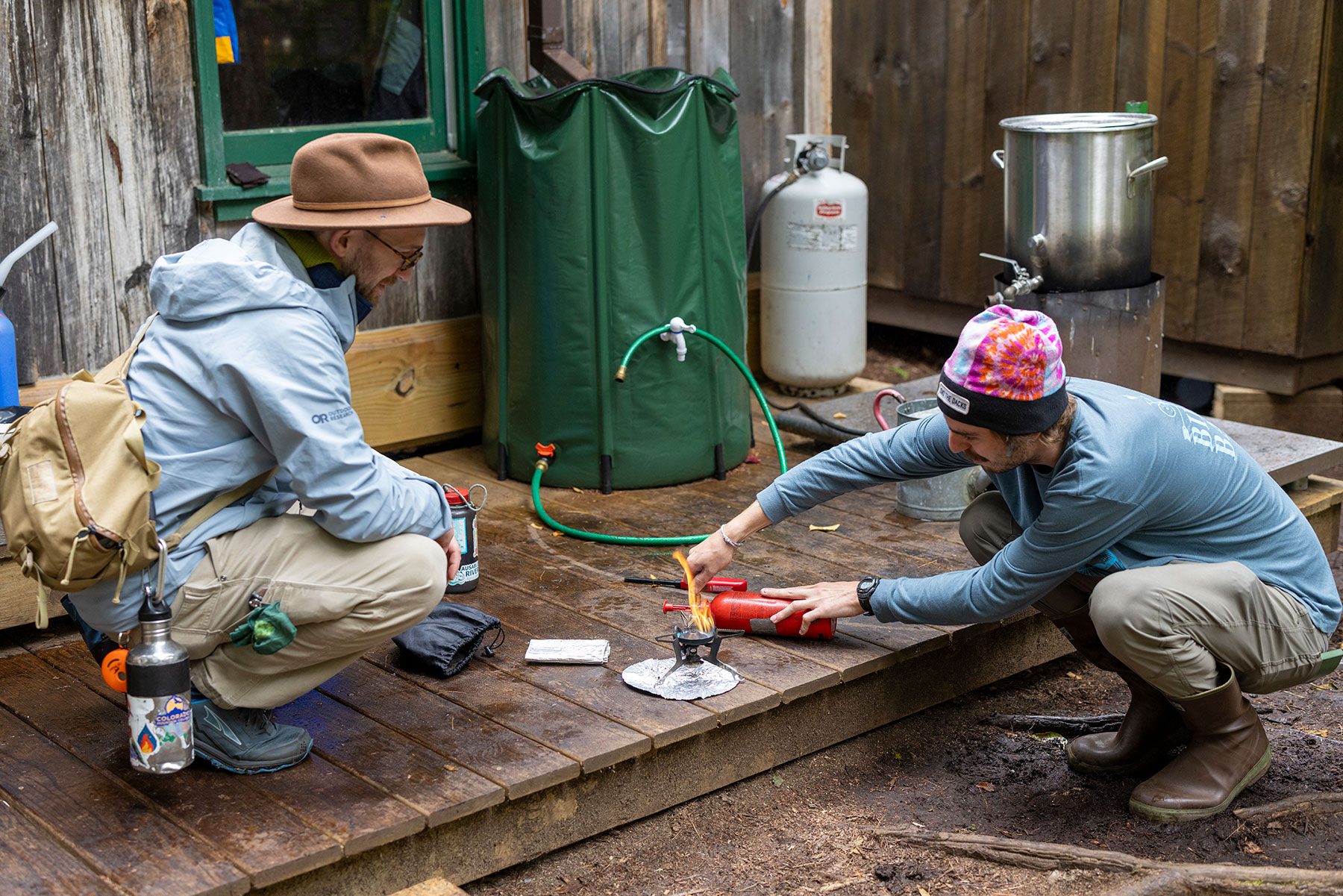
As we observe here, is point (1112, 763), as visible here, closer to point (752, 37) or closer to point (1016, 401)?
point (1016, 401)

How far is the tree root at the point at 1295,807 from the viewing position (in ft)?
10.6

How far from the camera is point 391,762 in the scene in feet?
9.75

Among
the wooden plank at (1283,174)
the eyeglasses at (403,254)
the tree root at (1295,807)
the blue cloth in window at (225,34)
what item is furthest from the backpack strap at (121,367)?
the wooden plank at (1283,174)

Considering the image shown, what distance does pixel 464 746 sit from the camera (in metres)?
3.04

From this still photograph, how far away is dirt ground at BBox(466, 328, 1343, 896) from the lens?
9.89ft

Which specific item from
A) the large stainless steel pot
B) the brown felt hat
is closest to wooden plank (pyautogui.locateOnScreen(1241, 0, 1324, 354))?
the large stainless steel pot

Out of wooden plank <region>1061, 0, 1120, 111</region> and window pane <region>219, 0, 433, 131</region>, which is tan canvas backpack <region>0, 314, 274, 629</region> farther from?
wooden plank <region>1061, 0, 1120, 111</region>

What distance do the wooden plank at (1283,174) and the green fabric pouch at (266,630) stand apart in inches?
197

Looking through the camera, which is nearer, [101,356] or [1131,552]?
[1131,552]

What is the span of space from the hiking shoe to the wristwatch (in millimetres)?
1288

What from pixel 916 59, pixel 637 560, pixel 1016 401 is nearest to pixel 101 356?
pixel 637 560

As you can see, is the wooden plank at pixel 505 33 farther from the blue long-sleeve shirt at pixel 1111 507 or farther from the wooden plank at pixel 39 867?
the wooden plank at pixel 39 867

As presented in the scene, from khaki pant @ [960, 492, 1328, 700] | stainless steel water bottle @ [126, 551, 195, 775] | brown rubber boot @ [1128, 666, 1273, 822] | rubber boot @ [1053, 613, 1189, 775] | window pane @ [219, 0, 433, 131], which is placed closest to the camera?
stainless steel water bottle @ [126, 551, 195, 775]

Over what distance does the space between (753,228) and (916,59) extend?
2.19 m
